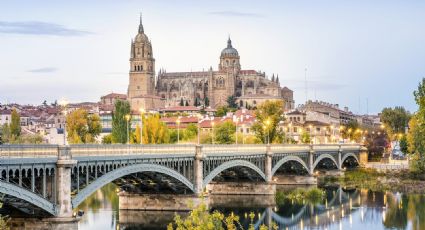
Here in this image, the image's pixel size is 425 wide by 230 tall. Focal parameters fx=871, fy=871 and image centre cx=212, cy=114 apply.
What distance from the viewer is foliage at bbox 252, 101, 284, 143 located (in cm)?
10775

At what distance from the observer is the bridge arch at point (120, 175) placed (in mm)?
40281

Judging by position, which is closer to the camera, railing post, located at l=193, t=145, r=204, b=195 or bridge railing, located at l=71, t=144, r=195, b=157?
bridge railing, located at l=71, t=144, r=195, b=157

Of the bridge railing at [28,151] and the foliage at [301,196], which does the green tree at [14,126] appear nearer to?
the foliage at [301,196]

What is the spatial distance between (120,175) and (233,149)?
23.5 metres

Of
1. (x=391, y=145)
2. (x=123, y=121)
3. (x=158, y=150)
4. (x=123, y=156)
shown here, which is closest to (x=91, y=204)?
(x=158, y=150)

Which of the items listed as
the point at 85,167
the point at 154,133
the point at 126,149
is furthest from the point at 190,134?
the point at 85,167

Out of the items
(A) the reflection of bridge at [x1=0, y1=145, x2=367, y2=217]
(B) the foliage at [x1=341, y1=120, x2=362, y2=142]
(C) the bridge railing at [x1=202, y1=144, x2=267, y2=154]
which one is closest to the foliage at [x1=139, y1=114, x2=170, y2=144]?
(C) the bridge railing at [x1=202, y1=144, x2=267, y2=154]

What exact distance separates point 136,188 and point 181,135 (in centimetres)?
6644

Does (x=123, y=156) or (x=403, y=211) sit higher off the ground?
(x=123, y=156)

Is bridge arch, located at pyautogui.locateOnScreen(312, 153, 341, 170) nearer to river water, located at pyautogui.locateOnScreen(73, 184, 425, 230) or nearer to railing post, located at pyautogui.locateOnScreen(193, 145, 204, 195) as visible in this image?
river water, located at pyautogui.locateOnScreen(73, 184, 425, 230)

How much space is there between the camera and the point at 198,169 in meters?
58.6

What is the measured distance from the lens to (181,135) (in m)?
126

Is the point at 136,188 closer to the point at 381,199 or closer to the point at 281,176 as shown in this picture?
the point at 381,199

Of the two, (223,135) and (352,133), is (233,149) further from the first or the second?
(352,133)
